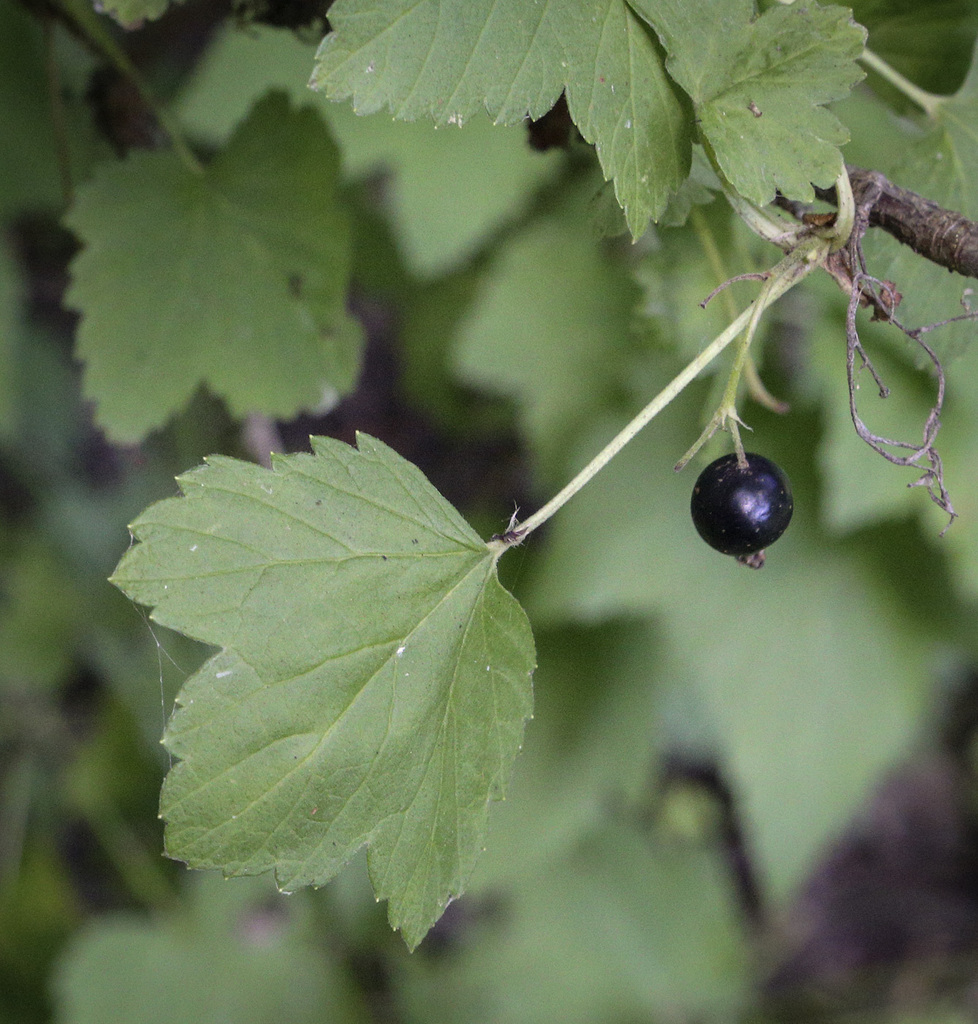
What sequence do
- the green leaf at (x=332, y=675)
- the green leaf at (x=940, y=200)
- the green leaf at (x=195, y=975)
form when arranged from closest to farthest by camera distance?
the green leaf at (x=332, y=675) < the green leaf at (x=940, y=200) < the green leaf at (x=195, y=975)

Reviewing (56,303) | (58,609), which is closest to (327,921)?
(58,609)

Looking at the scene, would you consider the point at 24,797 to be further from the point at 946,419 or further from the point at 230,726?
the point at 946,419

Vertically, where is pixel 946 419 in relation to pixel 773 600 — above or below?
above

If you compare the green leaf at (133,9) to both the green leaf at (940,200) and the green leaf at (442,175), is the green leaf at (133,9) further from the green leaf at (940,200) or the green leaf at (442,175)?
the green leaf at (442,175)

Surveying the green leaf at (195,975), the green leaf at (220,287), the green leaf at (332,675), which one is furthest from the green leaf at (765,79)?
the green leaf at (195,975)

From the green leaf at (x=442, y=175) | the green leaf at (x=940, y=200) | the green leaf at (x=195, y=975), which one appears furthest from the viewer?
the green leaf at (x=195, y=975)
